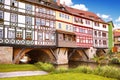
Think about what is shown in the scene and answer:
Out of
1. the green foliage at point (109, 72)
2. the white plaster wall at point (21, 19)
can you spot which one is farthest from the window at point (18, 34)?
the green foliage at point (109, 72)

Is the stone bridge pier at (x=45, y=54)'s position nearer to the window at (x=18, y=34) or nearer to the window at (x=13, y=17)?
the window at (x=18, y=34)

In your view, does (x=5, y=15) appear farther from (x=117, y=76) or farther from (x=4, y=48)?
(x=117, y=76)

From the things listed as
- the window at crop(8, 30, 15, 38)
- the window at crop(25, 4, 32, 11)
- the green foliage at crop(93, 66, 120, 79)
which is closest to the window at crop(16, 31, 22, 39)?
the window at crop(8, 30, 15, 38)

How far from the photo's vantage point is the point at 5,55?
2038 cm

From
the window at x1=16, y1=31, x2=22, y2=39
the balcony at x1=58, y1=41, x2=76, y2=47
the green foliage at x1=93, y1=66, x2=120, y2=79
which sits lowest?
the green foliage at x1=93, y1=66, x2=120, y2=79

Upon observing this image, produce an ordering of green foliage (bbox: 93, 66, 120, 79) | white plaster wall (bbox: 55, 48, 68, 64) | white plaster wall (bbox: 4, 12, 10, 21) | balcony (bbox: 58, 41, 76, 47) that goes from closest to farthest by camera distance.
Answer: green foliage (bbox: 93, 66, 120, 79)
white plaster wall (bbox: 4, 12, 10, 21)
balcony (bbox: 58, 41, 76, 47)
white plaster wall (bbox: 55, 48, 68, 64)

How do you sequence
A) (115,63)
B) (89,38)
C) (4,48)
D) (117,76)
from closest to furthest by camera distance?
(117,76) → (4,48) → (115,63) → (89,38)

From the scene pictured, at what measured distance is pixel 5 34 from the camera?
21.7 metres

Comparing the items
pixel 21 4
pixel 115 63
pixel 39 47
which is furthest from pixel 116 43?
pixel 21 4

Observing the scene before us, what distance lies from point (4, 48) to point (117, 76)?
13052mm

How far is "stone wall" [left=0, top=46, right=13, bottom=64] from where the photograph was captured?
19952 mm

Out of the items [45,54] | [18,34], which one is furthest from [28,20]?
[45,54]

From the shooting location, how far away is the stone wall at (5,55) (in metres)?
20.0

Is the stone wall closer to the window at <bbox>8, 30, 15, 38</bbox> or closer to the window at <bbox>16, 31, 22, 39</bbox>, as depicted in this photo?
the window at <bbox>8, 30, 15, 38</bbox>
